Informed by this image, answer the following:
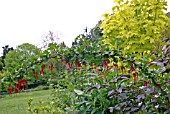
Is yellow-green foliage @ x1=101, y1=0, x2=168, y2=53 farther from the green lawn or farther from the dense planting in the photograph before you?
the dense planting

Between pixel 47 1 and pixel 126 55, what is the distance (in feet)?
30.4

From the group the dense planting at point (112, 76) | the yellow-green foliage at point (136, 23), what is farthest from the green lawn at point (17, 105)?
the dense planting at point (112, 76)

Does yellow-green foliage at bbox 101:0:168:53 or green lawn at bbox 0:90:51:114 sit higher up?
yellow-green foliage at bbox 101:0:168:53

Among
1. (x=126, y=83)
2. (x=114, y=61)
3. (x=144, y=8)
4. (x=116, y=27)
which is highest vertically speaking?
(x=144, y=8)

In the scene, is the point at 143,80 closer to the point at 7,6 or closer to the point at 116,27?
the point at 116,27

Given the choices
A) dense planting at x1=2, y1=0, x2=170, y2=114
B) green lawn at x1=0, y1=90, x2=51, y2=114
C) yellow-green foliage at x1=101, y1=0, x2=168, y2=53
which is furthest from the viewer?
green lawn at x1=0, y1=90, x2=51, y2=114

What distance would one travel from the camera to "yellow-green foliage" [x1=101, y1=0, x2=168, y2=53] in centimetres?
560

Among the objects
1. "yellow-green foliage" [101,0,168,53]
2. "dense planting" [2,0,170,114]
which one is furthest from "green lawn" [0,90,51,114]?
"dense planting" [2,0,170,114]

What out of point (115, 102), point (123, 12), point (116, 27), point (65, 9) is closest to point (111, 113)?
point (115, 102)

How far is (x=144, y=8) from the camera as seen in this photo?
19.6 ft

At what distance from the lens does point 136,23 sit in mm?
5777

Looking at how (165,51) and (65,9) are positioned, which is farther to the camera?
(65,9)

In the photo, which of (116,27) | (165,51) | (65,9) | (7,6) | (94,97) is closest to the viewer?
(165,51)

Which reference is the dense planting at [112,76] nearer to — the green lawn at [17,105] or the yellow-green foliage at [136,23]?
the green lawn at [17,105]
